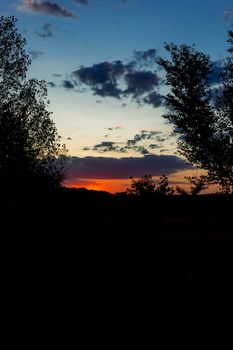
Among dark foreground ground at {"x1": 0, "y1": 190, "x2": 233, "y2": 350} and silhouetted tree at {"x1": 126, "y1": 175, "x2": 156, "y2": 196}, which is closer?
dark foreground ground at {"x1": 0, "y1": 190, "x2": 233, "y2": 350}

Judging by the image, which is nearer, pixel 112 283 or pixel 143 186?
pixel 112 283

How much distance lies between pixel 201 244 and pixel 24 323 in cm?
934

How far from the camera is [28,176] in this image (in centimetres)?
3391

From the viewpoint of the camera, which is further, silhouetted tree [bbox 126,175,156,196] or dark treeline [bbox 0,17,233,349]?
silhouetted tree [bbox 126,175,156,196]

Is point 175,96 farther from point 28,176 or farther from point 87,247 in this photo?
point 87,247

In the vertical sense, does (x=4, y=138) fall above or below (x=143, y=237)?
above

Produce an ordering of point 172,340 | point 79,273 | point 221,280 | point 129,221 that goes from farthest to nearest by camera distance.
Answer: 1. point 129,221
2. point 79,273
3. point 221,280
4. point 172,340

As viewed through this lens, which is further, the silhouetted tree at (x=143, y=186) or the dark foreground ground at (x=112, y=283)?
the silhouetted tree at (x=143, y=186)

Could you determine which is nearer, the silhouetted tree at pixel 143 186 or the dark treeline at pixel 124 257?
the dark treeline at pixel 124 257

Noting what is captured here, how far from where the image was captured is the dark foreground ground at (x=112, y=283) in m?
9.91

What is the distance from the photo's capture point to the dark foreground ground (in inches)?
390

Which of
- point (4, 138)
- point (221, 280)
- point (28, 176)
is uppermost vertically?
point (4, 138)

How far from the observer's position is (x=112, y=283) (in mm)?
13336

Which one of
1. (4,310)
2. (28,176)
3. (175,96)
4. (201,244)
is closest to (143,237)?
(201,244)
